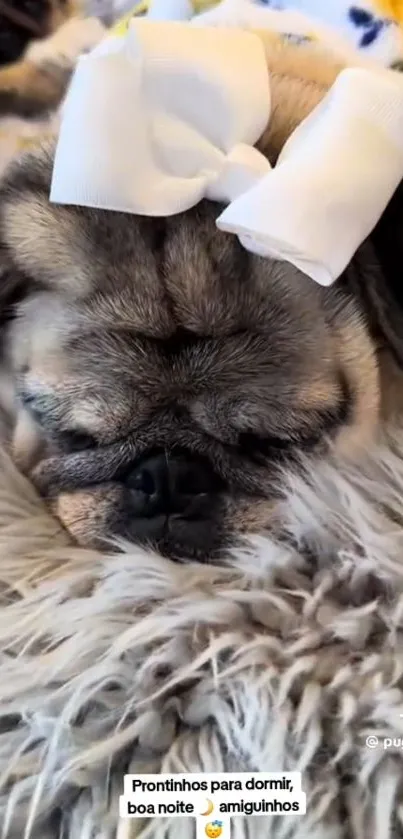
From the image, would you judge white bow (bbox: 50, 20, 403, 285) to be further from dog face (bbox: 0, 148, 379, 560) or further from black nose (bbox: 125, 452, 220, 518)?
black nose (bbox: 125, 452, 220, 518)

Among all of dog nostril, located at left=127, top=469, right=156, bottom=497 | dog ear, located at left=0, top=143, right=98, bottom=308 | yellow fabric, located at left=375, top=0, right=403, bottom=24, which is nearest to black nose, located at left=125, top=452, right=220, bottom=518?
dog nostril, located at left=127, top=469, right=156, bottom=497

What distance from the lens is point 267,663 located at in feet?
2.36

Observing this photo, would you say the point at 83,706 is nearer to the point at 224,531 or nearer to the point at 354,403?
the point at 224,531

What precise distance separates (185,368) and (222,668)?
0.23 metres

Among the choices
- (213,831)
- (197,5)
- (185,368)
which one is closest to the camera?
(213,831)

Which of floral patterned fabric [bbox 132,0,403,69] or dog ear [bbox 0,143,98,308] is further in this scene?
floral patterned fabric [bbox 132,0,403,69]

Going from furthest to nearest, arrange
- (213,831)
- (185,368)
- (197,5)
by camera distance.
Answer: (197,5) < (185,368) < (213,831)

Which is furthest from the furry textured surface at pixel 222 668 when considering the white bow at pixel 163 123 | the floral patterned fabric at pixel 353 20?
the floral patterned fabric at pixel 353 20
